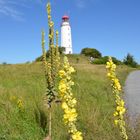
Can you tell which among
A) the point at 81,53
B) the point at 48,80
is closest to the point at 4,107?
the point at 48,80

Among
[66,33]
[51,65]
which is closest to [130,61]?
[66,33]

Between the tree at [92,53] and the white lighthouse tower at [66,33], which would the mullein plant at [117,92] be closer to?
the tree at [92,53]

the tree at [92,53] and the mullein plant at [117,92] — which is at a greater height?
the tree at [92,53]

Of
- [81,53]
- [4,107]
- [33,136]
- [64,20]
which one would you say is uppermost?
[64,20]

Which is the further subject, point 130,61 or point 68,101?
point 130,61

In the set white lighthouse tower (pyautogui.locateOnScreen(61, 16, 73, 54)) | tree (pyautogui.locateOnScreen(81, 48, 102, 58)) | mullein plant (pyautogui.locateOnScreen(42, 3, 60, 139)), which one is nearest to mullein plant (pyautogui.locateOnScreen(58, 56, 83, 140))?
mullein plant (pyautogui.locateOnScreen(42, 3, 60, 139))

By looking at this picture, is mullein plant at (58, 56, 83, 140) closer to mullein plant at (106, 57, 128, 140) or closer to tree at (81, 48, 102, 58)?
mullein plant at (106, 57, 128, 140)

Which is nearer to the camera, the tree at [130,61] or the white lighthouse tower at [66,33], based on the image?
the tree at [130,61]

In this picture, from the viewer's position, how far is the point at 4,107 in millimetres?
8961

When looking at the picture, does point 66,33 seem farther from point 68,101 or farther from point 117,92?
point 68,101

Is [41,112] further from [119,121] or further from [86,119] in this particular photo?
[119,121]

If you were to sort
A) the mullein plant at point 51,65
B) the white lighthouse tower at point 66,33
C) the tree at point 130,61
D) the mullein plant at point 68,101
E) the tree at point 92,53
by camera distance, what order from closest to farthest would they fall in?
the mullein plant at point 68,101 → the mullein plant at point 51,65 → the tree at point 130,61 → the tree at point 92,53 → the white lighthouse tower at point 66,33

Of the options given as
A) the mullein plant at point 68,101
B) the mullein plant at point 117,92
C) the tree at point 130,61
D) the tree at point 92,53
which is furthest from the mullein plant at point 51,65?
the tree at point 92,53

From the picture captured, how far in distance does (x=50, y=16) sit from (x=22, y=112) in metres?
2.78
